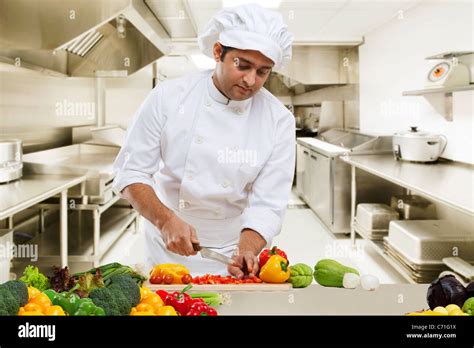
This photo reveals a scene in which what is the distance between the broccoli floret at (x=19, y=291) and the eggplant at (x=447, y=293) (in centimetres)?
75

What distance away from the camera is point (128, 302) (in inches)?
31.3

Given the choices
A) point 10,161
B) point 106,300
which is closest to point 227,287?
point 106,300

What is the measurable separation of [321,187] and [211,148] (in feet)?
11.3

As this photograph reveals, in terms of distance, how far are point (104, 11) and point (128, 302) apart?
6.96 feet

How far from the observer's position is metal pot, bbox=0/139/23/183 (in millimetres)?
2540

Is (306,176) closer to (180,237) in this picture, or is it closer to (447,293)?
(180,237)

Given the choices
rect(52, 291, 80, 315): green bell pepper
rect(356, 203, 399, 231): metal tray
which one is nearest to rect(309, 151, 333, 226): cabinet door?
rect(356, 203, 399, 231): metal tray

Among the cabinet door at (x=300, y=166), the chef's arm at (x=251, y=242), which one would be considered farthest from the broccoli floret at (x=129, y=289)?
the cabinet door at (x=300, y=166)

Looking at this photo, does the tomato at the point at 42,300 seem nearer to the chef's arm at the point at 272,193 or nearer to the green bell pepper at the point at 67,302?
the green bell pepper at the point at 67,302

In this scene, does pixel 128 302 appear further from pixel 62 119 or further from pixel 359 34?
pixel 359 34

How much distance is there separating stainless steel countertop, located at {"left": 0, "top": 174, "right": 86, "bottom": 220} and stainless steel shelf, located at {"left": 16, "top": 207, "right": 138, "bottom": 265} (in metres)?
0.47

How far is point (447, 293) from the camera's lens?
0.90 meters

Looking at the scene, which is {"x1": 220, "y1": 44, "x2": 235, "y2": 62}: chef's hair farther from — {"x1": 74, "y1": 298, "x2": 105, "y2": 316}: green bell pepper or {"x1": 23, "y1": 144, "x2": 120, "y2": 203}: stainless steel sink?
{"x1": 23, "y1": 144, "x2": 120, "y2": 203}: stainless steel sink

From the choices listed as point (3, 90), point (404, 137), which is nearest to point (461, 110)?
point (404, 137)
